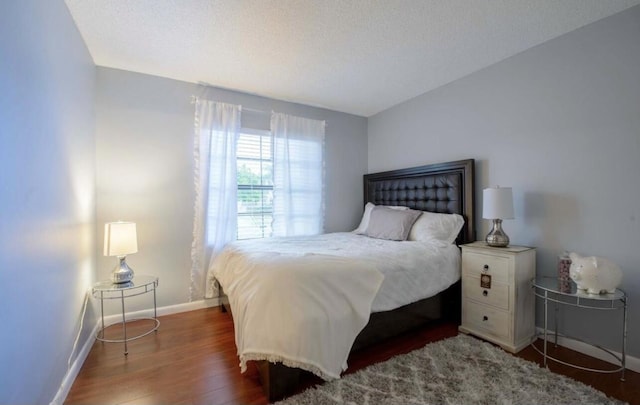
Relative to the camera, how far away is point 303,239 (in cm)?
307

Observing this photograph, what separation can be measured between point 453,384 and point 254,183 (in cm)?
269

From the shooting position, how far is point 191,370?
188 centimetres

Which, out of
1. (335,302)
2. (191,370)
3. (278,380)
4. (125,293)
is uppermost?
(335,302)

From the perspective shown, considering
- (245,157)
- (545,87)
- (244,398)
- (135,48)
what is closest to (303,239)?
(245,157)

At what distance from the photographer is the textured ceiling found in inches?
72.7

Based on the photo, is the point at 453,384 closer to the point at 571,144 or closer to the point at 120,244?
the point at 571,144

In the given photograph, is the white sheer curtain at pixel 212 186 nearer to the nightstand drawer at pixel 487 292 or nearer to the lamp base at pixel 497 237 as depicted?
the nightstand drawer at pixel 487 292

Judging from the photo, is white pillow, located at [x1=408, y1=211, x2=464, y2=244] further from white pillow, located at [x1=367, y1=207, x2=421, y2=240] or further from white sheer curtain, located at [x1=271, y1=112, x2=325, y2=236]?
white sheer curtain, located at [x1=271, y1=112, x2=325, y2=236]

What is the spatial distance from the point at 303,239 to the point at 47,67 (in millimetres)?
2338

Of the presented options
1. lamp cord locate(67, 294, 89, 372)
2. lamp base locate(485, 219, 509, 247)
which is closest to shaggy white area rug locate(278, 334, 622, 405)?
lamp base locate(485, 219, 509, 247)

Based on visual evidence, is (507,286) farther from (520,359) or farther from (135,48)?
(135,48)

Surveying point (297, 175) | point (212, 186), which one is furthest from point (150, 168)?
point (297, 175)

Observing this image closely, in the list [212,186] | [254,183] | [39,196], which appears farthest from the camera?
[254,183]

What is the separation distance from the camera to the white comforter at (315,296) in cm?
152
